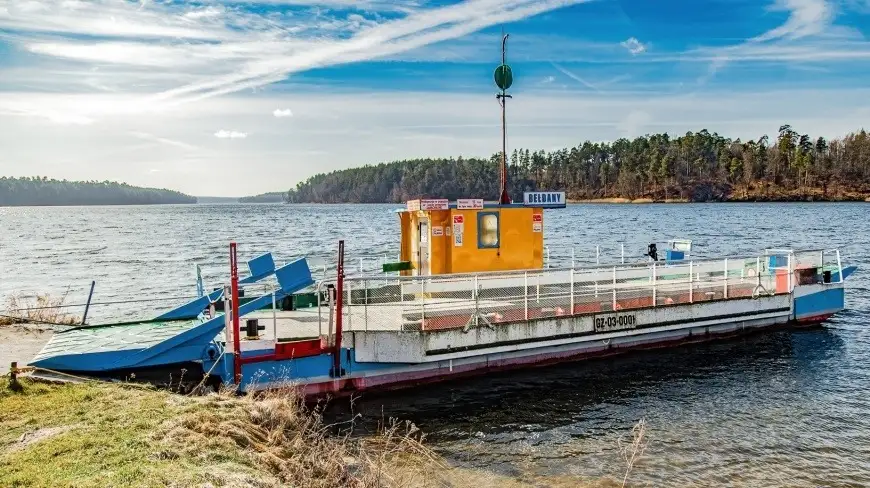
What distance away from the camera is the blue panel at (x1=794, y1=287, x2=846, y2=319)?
20484mm

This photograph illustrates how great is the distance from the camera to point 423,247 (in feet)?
60.8

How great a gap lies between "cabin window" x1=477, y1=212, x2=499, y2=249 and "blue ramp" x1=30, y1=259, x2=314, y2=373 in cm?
506

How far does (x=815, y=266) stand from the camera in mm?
21109

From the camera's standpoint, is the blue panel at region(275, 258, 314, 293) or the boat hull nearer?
the boat hull

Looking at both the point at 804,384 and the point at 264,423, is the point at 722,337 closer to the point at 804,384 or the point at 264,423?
the point at 804,384

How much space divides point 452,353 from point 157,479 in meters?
7.98

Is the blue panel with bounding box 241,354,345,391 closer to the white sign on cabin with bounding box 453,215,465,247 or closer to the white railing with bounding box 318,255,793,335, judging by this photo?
the white railing with bounding box 318,255,793,335

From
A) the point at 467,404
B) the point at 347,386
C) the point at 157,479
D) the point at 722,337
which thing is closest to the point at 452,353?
the point at 467,404

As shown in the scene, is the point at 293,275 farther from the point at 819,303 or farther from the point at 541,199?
the point at 819,303

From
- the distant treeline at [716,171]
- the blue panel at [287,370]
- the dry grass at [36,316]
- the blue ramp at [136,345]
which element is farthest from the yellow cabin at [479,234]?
the distant treeline at [716,171]

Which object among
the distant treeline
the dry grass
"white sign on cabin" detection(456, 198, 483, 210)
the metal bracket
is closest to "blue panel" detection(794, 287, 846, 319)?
"white sign on cabin" detection(456, 198, 483, 210)

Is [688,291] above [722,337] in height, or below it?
above

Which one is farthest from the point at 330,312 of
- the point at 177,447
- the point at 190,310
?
the point at 177,447

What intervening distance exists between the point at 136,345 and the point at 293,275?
3.52 metres
